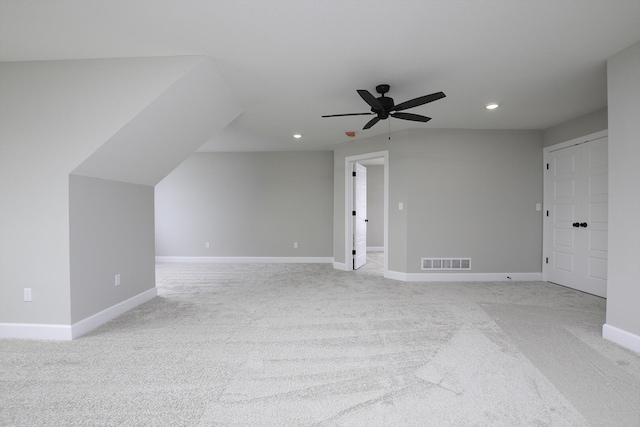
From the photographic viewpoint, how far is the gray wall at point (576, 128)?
12.3 ft

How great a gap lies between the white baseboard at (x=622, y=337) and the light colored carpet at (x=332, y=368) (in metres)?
0.08

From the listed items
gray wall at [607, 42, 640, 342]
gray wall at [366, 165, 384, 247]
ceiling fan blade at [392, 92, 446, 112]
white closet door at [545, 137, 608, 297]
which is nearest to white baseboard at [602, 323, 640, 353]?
gray wall at [607, 42, 640, 342]

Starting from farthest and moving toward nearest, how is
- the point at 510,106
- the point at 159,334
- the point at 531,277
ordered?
the point at 531,277 → the point at 510,106 → the point at 159,334

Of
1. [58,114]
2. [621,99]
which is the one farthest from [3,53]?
[621,99]

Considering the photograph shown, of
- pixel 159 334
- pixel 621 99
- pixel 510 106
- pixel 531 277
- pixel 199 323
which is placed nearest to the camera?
pixel 621 99

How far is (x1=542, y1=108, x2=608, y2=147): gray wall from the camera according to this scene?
374 cm

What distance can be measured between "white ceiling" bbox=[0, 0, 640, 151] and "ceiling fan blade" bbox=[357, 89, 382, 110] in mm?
299

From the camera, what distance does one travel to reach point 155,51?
2.50 metres

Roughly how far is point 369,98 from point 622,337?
291 cm

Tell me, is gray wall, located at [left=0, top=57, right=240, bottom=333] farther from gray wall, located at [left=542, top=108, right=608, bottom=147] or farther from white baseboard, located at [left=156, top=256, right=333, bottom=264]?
gray wall, located at [left=542, top=108, right=608, bottom=147]

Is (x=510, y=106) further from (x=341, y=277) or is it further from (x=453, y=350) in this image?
(x=341, y=277)

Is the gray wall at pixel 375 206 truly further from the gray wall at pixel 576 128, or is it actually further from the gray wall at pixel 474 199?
the gray wall at pixel 576 128

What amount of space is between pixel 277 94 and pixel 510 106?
114 inches

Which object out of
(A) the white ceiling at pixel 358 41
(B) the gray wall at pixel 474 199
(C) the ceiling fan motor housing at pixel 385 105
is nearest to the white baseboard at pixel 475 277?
(B) the gray wall at pixel 474 199
